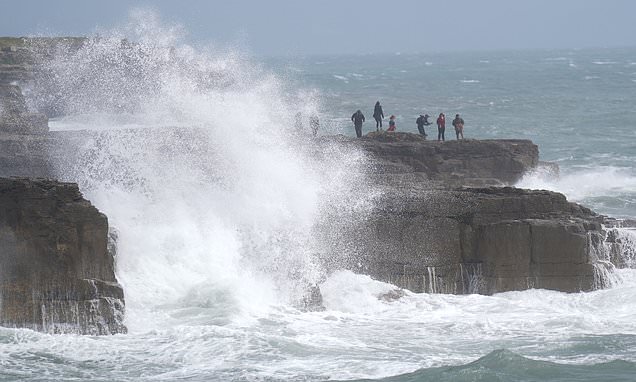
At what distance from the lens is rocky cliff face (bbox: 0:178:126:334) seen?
18156mm

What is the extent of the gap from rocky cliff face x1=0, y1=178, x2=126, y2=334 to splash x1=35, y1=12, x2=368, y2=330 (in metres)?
0.84

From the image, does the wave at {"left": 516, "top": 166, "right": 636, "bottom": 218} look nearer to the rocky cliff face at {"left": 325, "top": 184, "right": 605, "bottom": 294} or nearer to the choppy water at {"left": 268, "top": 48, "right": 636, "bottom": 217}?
the choppy water at {"left": 268, "top": 48, "right": 636, "bottom": 217}

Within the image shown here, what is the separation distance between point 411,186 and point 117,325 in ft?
23.7

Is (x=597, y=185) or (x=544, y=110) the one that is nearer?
(x=597, y=185)

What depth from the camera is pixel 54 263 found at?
60.2 feet

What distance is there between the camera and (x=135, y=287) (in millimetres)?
19969

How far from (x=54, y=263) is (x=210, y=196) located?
506 centimetres

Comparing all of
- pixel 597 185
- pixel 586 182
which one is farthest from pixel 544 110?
A: pixel 597 185

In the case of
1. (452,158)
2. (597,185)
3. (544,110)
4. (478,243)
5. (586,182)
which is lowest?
(478,243)

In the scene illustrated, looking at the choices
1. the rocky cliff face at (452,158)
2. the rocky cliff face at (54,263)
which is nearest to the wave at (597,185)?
the rocky cliff face at (452,158)

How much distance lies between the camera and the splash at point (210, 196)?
20.2m

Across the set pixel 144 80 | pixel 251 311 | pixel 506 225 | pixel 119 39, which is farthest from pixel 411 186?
pixel 119 39

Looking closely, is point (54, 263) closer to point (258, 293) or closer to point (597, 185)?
point (258, 293)

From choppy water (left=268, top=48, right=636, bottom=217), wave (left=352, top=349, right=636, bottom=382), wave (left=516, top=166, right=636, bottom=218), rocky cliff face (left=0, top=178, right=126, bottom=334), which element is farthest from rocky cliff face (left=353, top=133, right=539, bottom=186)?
wave (left=352, top=349, right=636, bottom=382)
